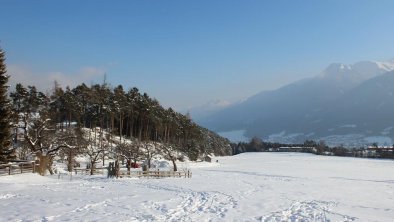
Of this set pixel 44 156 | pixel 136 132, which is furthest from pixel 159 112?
pixel 44 156

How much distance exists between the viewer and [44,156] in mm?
46125

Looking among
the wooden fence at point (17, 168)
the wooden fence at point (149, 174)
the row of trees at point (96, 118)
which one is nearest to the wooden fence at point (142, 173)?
the wooden fence at point (149, 174)

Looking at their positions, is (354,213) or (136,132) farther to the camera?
(136,132)

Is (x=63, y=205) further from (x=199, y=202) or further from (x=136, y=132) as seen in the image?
(x=136, y=132)

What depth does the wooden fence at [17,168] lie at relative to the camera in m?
39.1

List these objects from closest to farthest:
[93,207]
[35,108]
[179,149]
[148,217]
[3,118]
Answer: [148,217], [93,207], [3,118], [35,108], [179,149]

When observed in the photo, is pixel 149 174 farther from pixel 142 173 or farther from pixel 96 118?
pixel 96 118

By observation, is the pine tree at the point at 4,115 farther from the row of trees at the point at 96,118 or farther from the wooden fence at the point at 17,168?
the row of trees at the point at 96,118

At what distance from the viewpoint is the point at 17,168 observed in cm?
4112

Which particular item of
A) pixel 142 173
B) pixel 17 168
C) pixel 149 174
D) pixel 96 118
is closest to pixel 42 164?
pixel 17 168

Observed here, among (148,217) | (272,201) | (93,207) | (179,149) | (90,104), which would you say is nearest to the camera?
(148,217)

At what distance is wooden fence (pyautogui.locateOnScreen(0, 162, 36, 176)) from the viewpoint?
39.1 meters

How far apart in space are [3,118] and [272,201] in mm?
31163

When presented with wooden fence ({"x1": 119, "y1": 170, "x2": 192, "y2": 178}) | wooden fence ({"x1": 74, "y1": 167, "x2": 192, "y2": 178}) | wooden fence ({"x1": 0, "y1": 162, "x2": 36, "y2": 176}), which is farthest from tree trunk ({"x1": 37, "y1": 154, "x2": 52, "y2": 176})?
wooden fence ({"x1": 119, "y1": 170, "x2": 192, "y2": 178})
